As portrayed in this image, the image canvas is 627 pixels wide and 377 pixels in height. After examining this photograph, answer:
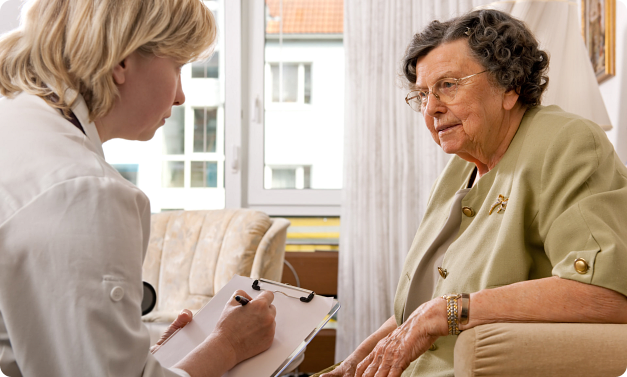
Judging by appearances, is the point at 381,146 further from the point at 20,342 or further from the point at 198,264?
the point at 20,342

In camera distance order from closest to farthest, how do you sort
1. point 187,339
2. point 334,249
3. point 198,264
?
point 187,339 → point 198,264 → point 334,249

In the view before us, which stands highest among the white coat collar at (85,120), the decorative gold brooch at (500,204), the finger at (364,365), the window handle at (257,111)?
the window handle at (257,111)

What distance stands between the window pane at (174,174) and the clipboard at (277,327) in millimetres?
2202

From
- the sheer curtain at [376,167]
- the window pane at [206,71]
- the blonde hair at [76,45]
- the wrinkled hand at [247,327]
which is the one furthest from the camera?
the window pane at [206,71]

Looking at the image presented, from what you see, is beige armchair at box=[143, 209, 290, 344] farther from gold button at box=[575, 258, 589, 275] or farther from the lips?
gold button at box=[575, 258, 589, 275]

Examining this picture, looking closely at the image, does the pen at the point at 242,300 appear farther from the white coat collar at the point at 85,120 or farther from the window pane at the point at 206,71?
the window pane at the point at 206,71

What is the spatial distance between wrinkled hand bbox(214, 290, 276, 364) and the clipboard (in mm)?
24

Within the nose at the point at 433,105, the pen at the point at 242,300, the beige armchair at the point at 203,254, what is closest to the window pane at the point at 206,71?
the beige armchair at the point at 203,254

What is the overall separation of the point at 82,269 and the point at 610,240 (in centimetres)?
91

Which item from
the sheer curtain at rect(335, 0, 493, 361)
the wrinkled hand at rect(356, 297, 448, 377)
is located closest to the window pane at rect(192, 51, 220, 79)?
→ the sheer curtain at rect(335, 0, 493, 361)

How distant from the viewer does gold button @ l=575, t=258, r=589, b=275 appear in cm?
96

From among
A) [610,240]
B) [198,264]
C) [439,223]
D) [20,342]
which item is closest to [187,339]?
[20,342]

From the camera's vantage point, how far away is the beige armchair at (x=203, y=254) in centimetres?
229

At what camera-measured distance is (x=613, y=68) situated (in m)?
1.79
